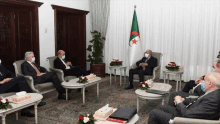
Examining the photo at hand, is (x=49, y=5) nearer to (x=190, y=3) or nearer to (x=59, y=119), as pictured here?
(x=59, y=119)

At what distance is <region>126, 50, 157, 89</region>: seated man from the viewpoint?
5.80m

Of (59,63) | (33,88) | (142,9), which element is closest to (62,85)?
(33,88)

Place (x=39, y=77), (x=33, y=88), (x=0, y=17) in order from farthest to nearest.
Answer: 1. (x=0, y=17)
2. (x=39, y=77)
3. (x=33, y=88)

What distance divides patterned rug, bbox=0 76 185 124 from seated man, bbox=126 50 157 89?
19.1 inches

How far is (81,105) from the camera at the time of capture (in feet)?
15.1

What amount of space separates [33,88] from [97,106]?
1.46 m

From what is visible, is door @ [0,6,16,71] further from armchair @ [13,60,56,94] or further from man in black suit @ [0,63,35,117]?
man in black suit @ [0,63,35,117]

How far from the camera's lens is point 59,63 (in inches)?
228

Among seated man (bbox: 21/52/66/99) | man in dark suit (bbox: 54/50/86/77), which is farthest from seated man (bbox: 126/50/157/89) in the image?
seated man (bbox: 21/52/66/99)

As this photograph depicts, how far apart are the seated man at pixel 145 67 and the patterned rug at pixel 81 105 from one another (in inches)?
19.1

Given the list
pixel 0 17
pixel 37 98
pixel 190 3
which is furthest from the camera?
pixel 190 3

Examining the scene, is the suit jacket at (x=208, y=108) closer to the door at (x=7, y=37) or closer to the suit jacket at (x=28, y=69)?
the suit jacket at (x=28, y=69)

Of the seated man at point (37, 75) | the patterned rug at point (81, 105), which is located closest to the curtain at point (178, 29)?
the patterned rug at point (81, 105)

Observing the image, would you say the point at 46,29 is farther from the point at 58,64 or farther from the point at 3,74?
the point at 3,74
